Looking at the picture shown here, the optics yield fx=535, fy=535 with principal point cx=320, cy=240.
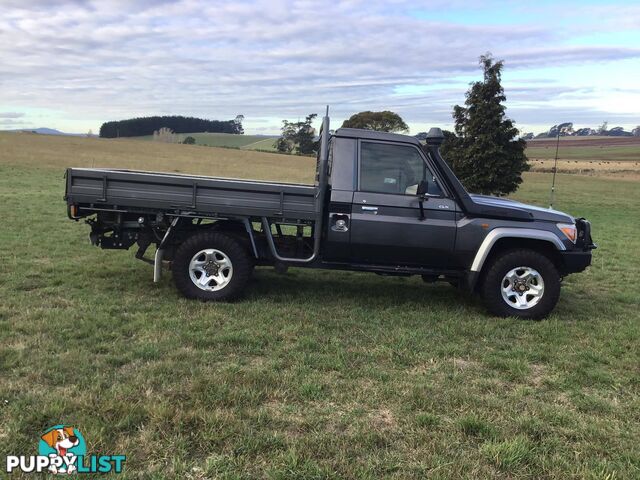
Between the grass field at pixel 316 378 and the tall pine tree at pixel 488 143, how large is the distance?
14.8m

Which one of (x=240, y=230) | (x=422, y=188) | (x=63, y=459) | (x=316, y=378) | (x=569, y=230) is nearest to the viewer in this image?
(x=63, y=459)

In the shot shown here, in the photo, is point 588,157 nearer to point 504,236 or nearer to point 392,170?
point 504,236

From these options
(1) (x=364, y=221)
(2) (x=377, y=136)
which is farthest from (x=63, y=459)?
(2) (x=377, y=136)

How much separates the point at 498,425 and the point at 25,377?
3.29m

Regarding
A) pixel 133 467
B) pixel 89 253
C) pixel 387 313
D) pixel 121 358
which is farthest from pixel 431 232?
pixel 89 253

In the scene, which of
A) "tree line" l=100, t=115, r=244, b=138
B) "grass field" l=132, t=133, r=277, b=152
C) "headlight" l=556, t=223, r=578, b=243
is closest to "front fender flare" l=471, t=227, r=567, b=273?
"headlight" l=556, t=223, r=578, b=243

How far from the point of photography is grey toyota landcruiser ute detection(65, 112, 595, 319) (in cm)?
585

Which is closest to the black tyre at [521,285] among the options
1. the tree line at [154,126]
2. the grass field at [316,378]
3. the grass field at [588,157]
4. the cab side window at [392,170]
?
the grass field at [316,378]

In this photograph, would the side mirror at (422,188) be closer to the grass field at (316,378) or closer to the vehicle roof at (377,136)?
the vehicle roof at (377,136)

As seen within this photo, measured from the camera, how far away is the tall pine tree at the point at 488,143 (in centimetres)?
2142

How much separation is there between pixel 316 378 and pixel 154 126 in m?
93.4

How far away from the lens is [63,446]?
3.01 meters

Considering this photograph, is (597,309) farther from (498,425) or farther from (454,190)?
(498,425)

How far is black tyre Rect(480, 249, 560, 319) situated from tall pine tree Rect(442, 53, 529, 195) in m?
16.3
